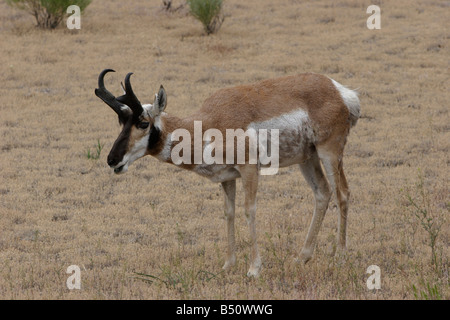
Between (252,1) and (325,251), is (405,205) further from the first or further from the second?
(252,1)

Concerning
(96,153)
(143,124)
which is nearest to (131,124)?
(143,124)

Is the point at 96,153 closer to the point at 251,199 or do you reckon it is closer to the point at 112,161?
the point at 112,161

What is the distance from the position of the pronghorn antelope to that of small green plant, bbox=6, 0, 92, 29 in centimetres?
1522

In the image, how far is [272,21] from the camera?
22.9 meters

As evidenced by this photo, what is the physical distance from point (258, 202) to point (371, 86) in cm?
750

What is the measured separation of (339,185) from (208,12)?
1445cm

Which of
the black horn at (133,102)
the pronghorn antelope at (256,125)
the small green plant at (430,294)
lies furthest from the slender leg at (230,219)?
the small green plant at (430,294)

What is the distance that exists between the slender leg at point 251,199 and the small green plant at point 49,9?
15.9 m

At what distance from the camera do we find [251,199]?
7.23m

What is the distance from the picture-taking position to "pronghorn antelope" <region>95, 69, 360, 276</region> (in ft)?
22.7

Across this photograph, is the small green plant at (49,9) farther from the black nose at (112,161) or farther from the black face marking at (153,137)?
the black nose at (112,161)

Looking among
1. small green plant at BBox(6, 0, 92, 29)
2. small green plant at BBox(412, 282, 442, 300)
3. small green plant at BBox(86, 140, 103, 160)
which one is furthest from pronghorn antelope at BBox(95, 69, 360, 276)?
small green plant at BBox(6, 0, 92, 29)

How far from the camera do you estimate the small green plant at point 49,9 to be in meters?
21.1
